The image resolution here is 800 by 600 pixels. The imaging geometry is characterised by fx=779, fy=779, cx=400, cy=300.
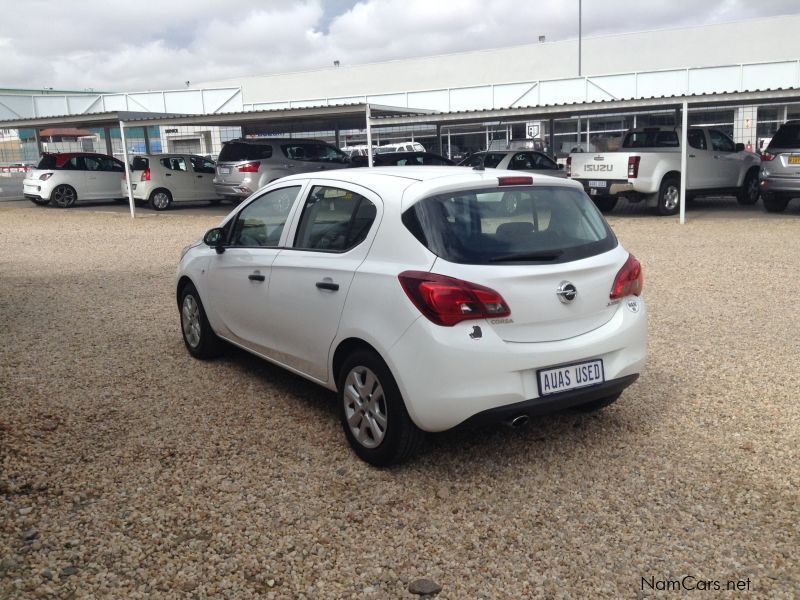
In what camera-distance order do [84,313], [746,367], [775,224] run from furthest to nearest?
[775,224]
[84,313]
[746,367]

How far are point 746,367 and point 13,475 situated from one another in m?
5.12

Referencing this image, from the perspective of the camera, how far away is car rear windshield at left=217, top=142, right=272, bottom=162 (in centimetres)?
1942

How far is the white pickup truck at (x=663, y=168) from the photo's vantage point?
53.8 ft

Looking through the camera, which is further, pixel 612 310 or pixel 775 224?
pixel 775 224

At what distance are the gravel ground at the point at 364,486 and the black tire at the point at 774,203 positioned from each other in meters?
11.0

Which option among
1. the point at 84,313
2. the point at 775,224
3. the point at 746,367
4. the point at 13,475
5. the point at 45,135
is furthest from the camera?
the point at 45,135

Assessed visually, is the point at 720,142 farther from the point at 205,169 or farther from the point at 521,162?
the point at 205,169

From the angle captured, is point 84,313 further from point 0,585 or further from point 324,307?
point 0,585

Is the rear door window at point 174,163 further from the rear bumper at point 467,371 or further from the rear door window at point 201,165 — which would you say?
the rear bumper at point 467,371

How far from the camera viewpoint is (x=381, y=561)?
342cm

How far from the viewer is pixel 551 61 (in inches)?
1983

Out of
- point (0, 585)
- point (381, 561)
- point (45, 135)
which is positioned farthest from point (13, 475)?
point (45, 135)

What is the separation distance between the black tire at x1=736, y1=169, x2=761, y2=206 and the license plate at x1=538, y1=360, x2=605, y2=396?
644 inches

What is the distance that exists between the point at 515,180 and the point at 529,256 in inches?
21.7
